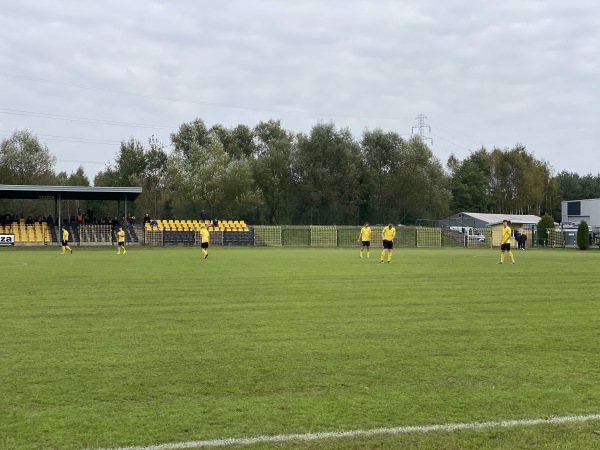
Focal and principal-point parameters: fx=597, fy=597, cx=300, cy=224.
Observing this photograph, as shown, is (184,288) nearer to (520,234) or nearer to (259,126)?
(520,234)

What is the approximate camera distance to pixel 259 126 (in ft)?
285

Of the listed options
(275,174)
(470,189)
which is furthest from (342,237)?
(470,189)

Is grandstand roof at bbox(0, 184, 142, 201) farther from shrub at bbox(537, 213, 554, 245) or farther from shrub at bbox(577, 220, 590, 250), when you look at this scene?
shrub at bbox(537, 213, 554, 245)

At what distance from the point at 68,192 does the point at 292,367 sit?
44.6 m

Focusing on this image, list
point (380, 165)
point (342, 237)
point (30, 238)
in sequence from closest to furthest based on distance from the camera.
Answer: point (30, 238) < point (342, 237) < point (380, 165)

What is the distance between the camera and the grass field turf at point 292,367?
497cm

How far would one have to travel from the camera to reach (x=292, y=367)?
6961 mm

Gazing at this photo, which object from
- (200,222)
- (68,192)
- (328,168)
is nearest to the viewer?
(68,192)

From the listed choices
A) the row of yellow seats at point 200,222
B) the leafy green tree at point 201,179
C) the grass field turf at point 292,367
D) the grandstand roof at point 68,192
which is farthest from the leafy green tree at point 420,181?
the grass field turf at point 292,367

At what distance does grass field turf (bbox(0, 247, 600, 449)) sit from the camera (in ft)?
16.3

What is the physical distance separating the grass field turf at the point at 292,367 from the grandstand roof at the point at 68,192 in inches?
1320

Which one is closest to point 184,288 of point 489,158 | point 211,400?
point 211,400

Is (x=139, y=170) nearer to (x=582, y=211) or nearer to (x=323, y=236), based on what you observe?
(x=323, y=236)

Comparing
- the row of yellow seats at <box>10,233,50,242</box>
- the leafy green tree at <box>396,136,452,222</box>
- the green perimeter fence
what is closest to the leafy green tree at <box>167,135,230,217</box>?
the green perimeter fence
